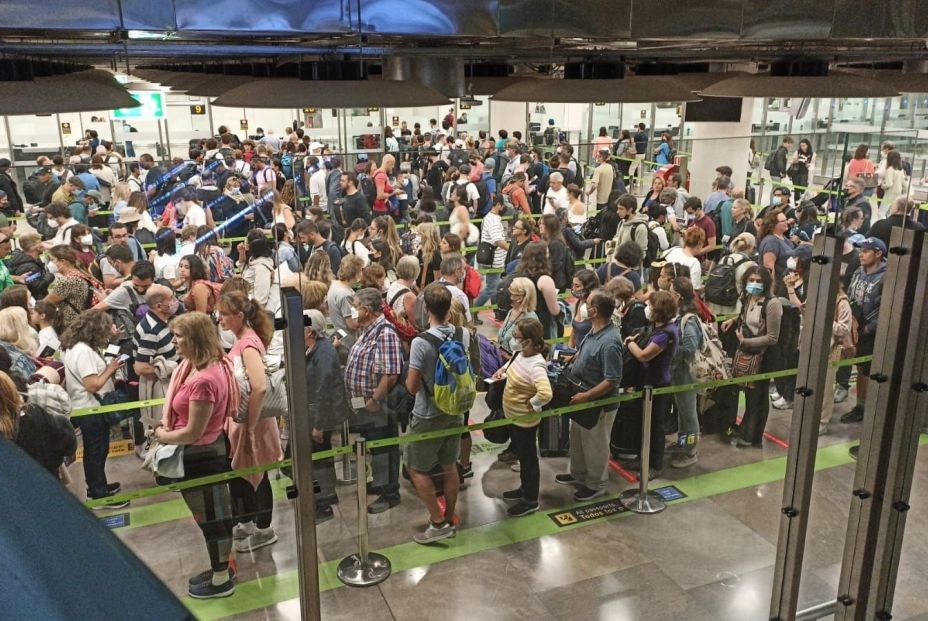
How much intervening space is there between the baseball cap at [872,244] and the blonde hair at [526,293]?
9.78ft

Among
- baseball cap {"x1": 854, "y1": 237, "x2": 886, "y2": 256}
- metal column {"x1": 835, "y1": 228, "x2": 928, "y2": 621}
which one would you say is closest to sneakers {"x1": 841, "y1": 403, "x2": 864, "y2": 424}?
metal column {"x1": 835, "y1": 228, "x2": 928, "y2": 621}

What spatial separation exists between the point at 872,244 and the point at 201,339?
8.96 ft

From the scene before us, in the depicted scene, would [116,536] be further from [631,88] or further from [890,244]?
[631,88]

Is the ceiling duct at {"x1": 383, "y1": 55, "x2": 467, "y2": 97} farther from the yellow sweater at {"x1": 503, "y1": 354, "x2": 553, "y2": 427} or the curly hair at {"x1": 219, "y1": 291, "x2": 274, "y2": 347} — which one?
the curly hair at {"x1": 219, "y1": 291, "x2": 274, "y2": 347}

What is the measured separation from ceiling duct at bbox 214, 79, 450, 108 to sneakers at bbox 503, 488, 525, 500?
113 inches

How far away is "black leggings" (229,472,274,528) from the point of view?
13.9ft

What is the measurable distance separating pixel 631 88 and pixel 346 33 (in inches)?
73.0

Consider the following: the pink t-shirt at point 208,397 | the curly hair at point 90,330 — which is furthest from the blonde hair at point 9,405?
the curly hair at point 90,330

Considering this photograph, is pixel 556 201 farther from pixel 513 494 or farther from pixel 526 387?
pixel 513 494

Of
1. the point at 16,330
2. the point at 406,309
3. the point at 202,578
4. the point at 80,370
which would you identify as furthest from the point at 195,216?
the point at 202,578

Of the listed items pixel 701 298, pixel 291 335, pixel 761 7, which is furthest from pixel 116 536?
pixel 701 298

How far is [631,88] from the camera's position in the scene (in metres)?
4.84

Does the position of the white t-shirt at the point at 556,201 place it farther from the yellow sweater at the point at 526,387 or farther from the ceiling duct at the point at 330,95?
the ceiling duct at the point at 330,95

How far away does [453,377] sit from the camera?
16.0 ft
